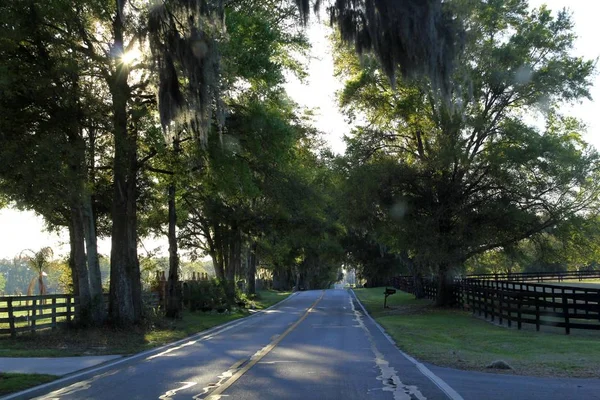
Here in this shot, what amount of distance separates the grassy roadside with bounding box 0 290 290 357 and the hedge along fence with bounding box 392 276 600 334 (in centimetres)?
1112

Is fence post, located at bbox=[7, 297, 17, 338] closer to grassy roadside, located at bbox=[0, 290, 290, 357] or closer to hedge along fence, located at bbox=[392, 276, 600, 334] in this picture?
grassy roadside, located at bbox=[0, 290, 290, 357]

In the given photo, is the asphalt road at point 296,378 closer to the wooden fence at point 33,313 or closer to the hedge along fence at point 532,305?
the wooden fence at point 33,313

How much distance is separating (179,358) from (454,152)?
61.3ft

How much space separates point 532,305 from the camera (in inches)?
830

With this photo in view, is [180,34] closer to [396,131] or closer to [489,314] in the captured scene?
[489,314]

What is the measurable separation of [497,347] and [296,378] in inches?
313

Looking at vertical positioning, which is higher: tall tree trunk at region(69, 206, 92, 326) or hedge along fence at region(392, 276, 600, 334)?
tall tree trunk at region(69, 206, 92, 326)

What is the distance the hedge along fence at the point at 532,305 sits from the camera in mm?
19172

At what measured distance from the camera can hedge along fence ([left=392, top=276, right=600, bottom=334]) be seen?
19.2 meters

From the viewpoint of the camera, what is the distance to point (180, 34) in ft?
45.8

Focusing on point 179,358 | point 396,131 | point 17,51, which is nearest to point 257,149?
point 17,51

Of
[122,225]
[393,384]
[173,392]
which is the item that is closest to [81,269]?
[122,225]

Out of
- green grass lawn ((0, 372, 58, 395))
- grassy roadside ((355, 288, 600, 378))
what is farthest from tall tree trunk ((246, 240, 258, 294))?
green grass lawn ((0, 372, 58, 395))

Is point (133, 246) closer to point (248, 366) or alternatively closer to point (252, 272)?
point (248, 366)
